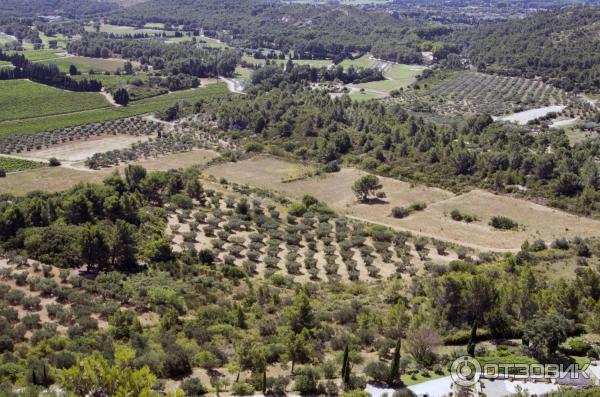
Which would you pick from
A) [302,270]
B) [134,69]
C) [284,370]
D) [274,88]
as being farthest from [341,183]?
[134,69]

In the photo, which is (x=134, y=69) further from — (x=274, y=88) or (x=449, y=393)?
(x=449, y=393)

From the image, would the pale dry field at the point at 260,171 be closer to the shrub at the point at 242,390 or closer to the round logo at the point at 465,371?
the round logo at the point at 465,371

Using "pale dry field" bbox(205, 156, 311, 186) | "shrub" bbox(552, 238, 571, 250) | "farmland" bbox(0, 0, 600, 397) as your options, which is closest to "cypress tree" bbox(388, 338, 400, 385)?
"farmland" bbox(0, 0, 600, 397)

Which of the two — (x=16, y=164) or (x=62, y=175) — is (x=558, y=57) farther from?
(x=16, y=164)

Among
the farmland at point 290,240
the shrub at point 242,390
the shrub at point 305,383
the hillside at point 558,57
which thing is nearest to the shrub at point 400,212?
the farmland at point 290,240

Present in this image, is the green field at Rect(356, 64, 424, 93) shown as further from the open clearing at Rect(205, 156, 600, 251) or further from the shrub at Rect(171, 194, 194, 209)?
the shrub at Rect(171, 194, 194, 209)

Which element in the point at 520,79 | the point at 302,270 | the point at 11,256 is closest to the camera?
the point at 11,256
